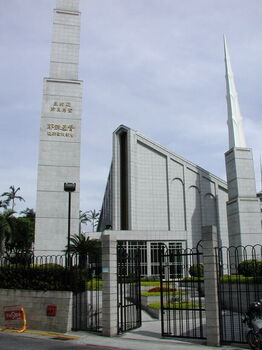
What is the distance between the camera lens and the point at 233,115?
4712 cm

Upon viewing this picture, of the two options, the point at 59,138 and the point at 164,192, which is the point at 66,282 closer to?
the point at 59,138

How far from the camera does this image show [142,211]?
51.1 meters

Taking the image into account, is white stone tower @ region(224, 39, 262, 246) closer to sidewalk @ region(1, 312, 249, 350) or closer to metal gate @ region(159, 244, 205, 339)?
metal gate @ region(159, 244, 205, 339)

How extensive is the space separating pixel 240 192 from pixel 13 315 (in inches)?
1291

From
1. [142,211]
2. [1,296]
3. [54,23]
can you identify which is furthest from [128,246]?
[1,296]

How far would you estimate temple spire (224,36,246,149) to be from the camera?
149 ft

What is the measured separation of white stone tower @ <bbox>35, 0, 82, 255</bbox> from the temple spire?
21578 millimetres

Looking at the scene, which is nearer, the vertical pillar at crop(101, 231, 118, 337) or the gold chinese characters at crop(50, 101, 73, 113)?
the vertical pillar at crop(101, 231, 118, 337)

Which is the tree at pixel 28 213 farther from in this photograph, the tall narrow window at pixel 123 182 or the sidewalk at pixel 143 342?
the sidewalk at pixel 143 342

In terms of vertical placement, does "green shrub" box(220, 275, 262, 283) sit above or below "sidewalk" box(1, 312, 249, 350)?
above

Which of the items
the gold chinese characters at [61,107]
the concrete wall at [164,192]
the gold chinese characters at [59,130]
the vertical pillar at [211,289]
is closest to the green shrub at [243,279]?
the vertical pillar at [211,289]

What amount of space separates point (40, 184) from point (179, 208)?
2747cm

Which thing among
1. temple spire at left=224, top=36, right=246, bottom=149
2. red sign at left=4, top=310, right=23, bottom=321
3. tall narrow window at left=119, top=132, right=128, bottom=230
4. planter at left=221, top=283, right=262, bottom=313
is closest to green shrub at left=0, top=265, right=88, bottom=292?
red sign at left=4, top=310, right=23, bottom=321

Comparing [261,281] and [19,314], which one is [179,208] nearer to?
[261,281]
